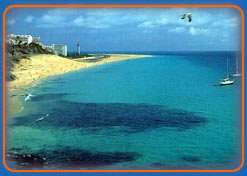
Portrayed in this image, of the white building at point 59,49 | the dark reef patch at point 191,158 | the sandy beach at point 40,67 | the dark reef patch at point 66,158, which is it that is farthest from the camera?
the white building at point 59,49

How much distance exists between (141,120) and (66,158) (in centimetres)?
194

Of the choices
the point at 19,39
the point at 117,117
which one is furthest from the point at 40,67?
the point at 19,39

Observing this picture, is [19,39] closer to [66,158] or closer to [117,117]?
[66,158]

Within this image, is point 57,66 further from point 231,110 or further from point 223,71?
point 231,110

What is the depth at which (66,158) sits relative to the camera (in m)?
5.80

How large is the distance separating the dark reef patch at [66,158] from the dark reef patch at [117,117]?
68 cm

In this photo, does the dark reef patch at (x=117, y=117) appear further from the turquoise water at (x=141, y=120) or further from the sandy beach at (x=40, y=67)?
the sandy beach at (x=40, y=67)

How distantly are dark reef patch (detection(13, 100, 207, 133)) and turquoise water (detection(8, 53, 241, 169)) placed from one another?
0.06ft

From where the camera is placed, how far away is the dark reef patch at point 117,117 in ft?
22.7

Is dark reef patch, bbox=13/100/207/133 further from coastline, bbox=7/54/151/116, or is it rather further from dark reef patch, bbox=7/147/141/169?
dark reef patch, bbox=7/147/141/169

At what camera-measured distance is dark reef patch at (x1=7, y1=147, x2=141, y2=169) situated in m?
5.39

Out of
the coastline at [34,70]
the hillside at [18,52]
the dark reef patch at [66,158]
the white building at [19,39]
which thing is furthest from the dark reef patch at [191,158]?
the white building at [19,39]

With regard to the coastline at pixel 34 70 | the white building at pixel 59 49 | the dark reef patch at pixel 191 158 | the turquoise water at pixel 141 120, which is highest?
the white building at pixel 59 49

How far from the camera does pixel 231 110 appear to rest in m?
5.71
